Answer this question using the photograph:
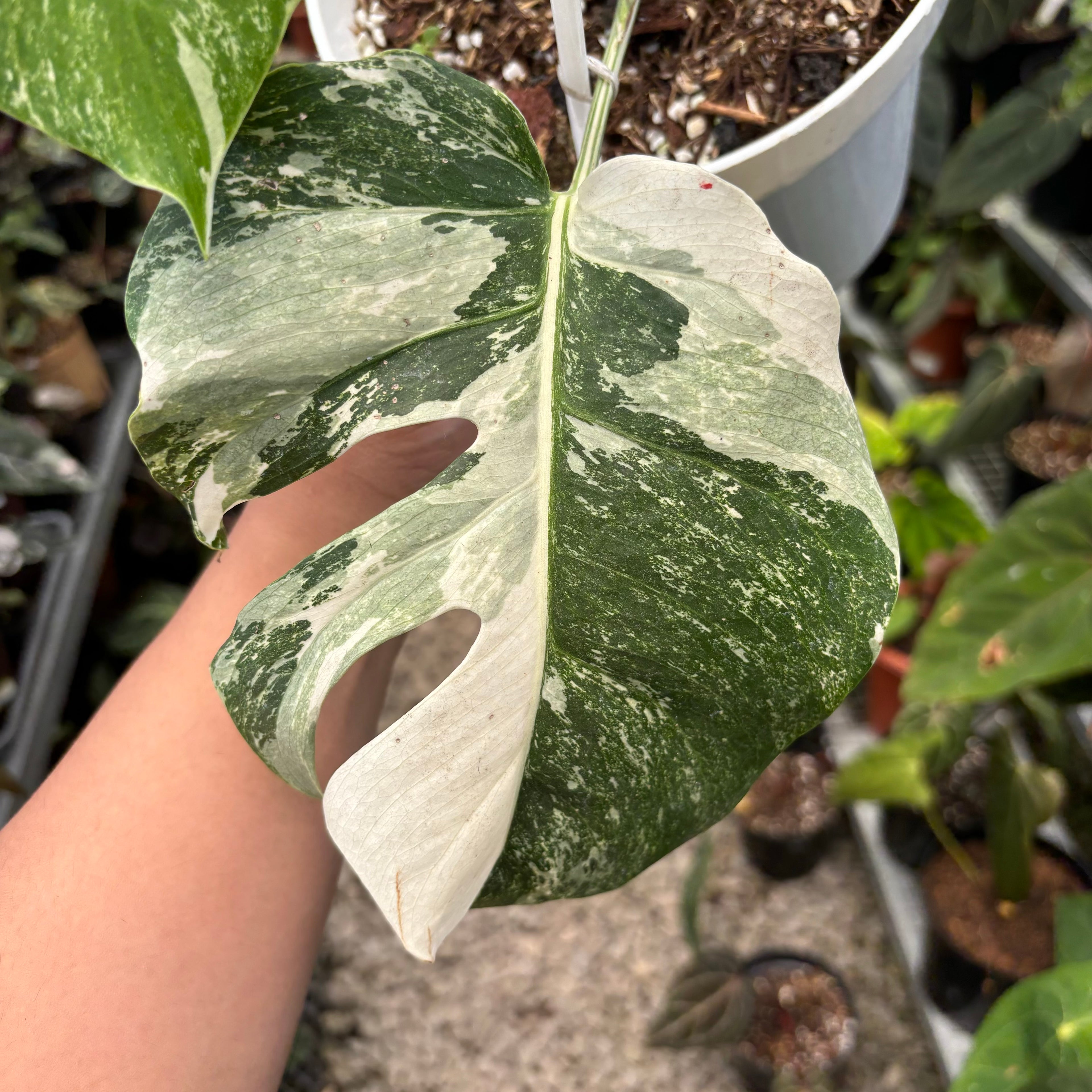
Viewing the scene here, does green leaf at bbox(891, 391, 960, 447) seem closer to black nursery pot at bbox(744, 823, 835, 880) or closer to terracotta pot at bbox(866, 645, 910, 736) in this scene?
terracotta pot at bbox(866, 645, 910, 736)

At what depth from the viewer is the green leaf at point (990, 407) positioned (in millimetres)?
1214

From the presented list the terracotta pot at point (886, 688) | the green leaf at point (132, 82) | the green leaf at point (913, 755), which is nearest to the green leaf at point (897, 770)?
the green leaf at point (913, 755)

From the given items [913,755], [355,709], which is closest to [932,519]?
[913,755]

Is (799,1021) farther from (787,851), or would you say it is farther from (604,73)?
(604,73)

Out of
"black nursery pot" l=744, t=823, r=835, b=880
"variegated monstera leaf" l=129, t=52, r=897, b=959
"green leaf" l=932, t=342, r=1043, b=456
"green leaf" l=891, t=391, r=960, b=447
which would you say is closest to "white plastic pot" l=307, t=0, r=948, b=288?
"variegated monstera leaf" l=129, t=52, r=897, b=959

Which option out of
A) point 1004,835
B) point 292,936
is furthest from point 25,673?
point 1004,835

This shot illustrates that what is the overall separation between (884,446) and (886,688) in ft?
1.35

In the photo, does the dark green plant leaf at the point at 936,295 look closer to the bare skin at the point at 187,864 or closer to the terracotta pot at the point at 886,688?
the terracotta pot at the point at 886,688

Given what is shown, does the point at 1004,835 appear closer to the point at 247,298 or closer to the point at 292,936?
the point at 292,936

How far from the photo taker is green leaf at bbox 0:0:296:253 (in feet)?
0.97

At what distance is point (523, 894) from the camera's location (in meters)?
0.36

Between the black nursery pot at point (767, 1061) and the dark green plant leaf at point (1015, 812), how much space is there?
0.94 feet

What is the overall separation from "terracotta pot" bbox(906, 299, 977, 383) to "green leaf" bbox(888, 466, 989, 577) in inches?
24.3

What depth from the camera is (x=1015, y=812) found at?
3.56ft
